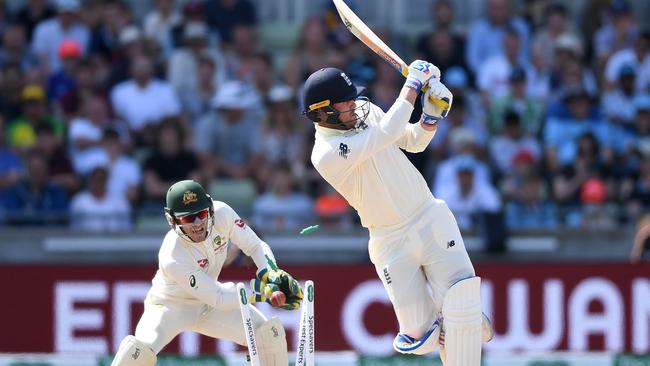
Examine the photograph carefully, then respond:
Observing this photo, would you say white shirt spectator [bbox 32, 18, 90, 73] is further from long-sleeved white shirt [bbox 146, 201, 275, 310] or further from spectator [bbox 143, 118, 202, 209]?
long-sleeved white shirt [bbox 146, 201, 275, 310]

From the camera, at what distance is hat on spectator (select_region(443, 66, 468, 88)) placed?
12.9 meters

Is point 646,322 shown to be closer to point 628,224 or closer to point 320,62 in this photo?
point 628,224

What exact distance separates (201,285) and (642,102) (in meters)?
6.04

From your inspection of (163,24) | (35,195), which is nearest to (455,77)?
(163,24)

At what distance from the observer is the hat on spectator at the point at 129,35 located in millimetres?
13328

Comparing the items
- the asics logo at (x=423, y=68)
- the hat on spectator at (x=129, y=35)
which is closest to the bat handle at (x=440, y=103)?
the asics logo at (x=423, y=68)

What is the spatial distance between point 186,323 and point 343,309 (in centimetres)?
335

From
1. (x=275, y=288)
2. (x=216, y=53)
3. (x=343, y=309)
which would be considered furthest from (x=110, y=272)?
(x=275, y=288)

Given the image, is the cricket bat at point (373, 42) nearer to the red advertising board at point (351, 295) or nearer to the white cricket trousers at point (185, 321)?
the white cricket trousers at point (185, 321)

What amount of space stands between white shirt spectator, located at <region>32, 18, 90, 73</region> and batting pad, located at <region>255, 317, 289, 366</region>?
19.5ft

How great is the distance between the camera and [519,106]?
13.0 m

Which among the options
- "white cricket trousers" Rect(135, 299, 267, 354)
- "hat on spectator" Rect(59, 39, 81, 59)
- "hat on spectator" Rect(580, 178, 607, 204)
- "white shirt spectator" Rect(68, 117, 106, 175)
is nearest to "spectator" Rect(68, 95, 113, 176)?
"white shirt spectator" Rect(68, 117, 106, 175)

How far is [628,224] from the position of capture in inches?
467

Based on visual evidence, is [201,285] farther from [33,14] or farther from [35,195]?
[33,14]
